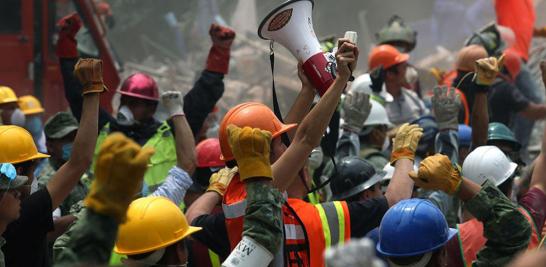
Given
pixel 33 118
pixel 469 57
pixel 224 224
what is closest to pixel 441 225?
pixel 224 224

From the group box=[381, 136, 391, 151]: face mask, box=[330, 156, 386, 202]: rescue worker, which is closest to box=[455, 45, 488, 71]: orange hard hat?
box=[381, 136, 391, 151]: face mask

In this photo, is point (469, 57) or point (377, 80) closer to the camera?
point (469, 57)

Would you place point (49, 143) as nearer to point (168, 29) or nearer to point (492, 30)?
point (492, 30)

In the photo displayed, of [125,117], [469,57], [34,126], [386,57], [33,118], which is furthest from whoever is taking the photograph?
[33,118]

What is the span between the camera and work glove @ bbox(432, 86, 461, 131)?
7.09 metres

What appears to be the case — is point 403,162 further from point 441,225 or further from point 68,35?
point 68,35

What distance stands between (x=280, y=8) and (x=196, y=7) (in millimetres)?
10678

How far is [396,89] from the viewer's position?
9438 mm

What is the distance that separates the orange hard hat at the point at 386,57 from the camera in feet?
31.4

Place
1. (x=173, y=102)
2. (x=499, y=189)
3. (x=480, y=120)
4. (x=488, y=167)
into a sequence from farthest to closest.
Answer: (x=480, y=120) → (x=173, y=102) → (x=488, y=167) → (x=499, y=189)

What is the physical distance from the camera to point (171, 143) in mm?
7004

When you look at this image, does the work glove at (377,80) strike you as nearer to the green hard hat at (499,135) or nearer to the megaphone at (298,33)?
the green hard hat at (499,135)

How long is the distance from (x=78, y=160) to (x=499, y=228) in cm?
176

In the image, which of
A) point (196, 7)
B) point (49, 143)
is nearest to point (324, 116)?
point (49, 143)
